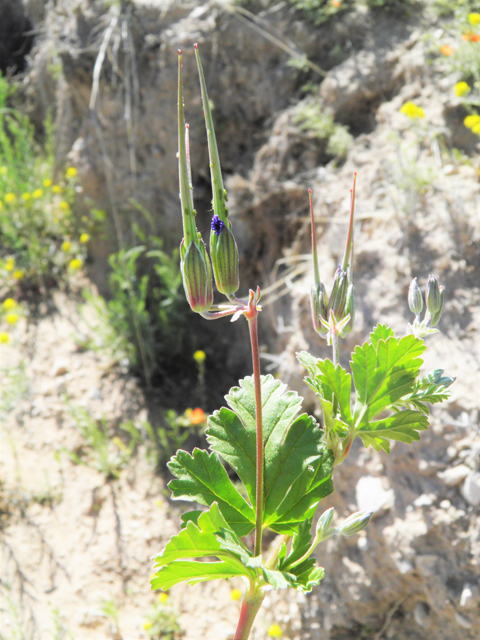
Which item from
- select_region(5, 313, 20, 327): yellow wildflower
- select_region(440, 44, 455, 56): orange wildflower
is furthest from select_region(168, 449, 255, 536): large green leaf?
select_region(5, 313, 20, 327): yellow wildflower

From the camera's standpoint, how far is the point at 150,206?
3527 millimetres

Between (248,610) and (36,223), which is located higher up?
(36,223)

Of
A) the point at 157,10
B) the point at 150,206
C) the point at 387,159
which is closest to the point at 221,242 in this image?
the point at 387,159

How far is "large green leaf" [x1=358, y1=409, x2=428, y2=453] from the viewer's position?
82 cm

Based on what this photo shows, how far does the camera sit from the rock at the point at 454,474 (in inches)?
69.7

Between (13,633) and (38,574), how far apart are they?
391 mm

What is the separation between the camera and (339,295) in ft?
2.74

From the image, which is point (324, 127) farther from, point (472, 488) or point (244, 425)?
point (244, 425)

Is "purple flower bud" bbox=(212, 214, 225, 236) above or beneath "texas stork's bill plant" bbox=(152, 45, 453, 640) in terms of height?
above

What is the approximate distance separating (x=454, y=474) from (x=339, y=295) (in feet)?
Result: 4.18

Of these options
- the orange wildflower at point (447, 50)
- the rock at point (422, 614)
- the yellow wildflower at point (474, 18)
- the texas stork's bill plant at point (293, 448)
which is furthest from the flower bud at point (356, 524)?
the yellow wildflower at point (474, 18)

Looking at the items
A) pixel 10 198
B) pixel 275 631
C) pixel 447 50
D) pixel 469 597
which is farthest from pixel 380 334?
pixel 10 198

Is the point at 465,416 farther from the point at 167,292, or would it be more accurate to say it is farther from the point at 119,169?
the point at 119,169

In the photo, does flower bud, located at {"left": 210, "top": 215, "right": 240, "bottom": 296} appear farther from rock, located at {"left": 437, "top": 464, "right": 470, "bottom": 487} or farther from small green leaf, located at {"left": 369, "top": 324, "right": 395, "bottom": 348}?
rock, located at {"left": 437, "top": 464, "right": 470, "bottom": 487}
